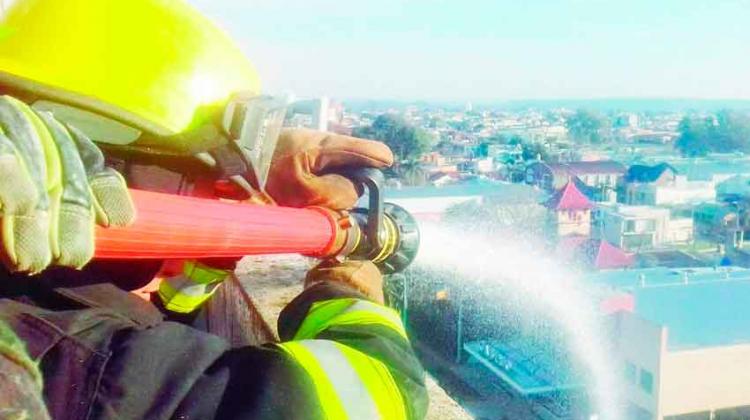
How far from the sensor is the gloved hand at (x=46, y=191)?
18.7 inches

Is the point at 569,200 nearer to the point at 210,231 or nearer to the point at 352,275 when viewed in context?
the point at 352,275

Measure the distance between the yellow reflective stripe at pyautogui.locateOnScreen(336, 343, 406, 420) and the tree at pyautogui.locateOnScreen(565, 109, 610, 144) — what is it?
2528cm

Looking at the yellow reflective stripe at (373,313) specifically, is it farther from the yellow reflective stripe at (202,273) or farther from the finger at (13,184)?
the finger at (13,184)

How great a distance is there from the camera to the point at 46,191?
1.64 feet

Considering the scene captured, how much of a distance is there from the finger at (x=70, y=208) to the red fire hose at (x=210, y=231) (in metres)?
0.07

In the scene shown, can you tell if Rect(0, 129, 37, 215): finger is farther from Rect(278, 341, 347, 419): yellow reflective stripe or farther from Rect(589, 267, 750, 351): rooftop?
Rect(589, 267, 750, 351): rooftop

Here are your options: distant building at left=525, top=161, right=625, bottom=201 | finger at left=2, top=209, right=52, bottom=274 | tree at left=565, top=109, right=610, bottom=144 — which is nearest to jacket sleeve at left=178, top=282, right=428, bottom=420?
finger at left=2, top=209, right=52, bottom=274

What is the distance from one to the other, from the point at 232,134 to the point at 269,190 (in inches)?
7.6

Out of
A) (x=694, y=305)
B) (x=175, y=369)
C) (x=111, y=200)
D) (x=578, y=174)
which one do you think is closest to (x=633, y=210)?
(x=578, y=174)

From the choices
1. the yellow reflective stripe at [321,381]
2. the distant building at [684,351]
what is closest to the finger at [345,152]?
the yellow reflective stripe at [321,381]

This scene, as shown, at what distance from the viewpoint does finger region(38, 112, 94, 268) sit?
520mm

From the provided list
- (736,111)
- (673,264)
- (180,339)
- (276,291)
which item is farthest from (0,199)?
(736,111)

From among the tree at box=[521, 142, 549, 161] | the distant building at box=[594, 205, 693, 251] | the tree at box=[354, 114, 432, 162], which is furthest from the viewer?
the tree at box=[521, 142, 549, 161]

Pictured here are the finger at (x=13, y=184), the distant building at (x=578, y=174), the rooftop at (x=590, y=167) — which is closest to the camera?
the finger at (x=13, y=184)
